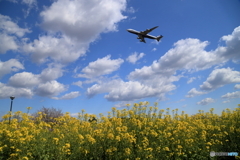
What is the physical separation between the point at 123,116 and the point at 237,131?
571 centimetres

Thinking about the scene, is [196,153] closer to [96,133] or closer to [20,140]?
[96,133]

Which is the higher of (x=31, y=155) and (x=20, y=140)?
(x=20, y=140)

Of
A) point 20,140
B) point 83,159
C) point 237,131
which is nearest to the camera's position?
point 20,140

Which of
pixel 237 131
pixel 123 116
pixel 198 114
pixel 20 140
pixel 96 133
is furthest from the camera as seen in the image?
pixel 198 114

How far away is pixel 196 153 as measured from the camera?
6.70 m

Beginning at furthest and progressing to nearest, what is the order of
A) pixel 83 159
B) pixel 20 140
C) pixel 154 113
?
pixel 154 113 < pixel 83 159 < pixel 20 140

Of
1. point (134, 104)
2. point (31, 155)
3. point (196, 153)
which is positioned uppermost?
point (134, 104)

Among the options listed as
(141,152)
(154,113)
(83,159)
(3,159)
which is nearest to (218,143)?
(154,113)

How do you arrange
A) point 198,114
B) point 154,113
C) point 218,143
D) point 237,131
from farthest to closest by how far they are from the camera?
point 198,114
point 154,113
point 237,131
point 218,143

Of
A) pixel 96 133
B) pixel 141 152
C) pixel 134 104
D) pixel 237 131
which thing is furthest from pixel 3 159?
pixel 237 131

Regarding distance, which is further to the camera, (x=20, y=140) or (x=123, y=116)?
(x=123, y=116)

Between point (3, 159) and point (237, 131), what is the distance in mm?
10165

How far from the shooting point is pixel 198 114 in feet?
39.7

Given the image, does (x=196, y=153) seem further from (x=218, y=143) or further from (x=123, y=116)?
(x=123, y=116)
